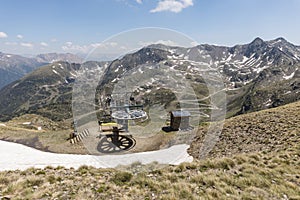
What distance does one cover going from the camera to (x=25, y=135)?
17.8 m

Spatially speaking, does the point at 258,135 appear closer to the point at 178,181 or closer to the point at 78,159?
the point at 178,181

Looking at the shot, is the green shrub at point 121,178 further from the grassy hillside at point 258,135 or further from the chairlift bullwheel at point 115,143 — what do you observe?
the grassy hillside at point 258,135

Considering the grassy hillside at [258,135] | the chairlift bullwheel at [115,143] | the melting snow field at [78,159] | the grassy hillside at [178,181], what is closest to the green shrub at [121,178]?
the grassy hillside at [178,181]

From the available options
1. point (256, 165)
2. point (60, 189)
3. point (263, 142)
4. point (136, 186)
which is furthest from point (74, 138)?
point (263, 142)

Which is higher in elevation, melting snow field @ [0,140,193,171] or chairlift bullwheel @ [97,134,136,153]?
chairlift bullwheel @ [97,134,136,153]

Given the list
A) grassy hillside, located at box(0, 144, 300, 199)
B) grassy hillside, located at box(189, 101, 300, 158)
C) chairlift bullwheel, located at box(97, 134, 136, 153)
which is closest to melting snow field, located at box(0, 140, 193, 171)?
chairlift bullwheel, located at box(97, 134, 136, 153)

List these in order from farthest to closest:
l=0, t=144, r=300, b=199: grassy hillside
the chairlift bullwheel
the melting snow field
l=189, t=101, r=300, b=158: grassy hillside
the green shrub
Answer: the chairlift bullwheel → l=189, t=101, r=300, b=158: grassy hillside → the melting snow field → the green shrub → l=0, t=144, r=300, b=199: grassy hillside

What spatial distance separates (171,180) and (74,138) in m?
10.6

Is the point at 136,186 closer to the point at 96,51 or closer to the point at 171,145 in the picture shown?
the point at 96,51

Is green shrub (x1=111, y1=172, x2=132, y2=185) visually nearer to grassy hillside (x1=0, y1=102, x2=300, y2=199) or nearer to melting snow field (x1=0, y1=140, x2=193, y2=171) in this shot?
grassy hillside (x1=0, y1=102, x2=300, y2=199)

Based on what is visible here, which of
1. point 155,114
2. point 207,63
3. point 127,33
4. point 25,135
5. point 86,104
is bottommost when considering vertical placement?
point 25,135

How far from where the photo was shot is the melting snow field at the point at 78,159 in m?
11.0

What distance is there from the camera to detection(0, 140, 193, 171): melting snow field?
435 inches

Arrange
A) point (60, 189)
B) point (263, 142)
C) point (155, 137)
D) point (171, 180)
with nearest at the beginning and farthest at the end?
point (60, 189)
point (171, 180)
point (263, 142)
point (155, 137)
